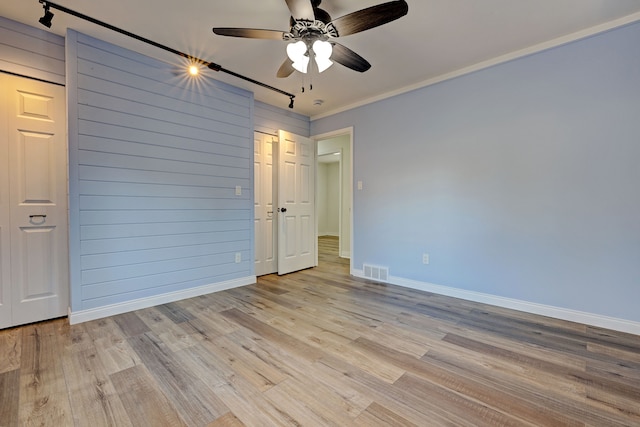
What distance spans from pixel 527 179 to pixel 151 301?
3.99m

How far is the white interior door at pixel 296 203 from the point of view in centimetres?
417

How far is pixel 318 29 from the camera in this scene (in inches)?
75.9

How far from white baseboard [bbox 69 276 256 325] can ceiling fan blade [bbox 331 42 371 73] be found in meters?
2.80

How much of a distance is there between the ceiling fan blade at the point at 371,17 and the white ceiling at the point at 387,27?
369 mm

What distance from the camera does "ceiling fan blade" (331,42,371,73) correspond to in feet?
6.87

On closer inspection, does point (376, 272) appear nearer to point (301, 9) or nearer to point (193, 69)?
point (301, 9)

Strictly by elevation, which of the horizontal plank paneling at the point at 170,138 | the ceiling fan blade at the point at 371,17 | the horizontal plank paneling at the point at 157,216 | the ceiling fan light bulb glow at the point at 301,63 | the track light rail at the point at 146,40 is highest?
the track light rail at the point at 146,40

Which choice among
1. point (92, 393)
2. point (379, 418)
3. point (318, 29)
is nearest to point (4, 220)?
point (92, 393)

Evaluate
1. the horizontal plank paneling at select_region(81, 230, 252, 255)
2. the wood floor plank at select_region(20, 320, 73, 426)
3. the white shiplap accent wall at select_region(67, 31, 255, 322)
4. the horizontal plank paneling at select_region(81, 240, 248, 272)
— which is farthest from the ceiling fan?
the wood floor plank at select_region(20, 320, 73, 426)

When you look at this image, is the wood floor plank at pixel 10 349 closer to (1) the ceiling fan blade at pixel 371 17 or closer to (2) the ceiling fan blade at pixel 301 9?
(2) the ceiling fan blade at pixel 301 9

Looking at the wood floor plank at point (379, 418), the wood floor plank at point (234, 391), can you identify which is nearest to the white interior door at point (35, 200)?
the wood floor plank at point (234, 391)

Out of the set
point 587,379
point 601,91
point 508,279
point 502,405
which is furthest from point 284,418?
point 601,91

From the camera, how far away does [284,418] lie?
4.55 ft

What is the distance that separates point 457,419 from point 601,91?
2.87 metres
